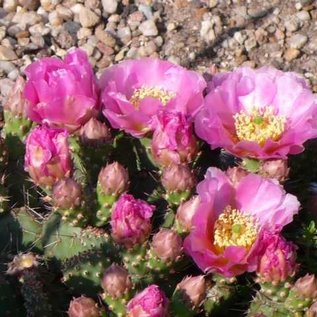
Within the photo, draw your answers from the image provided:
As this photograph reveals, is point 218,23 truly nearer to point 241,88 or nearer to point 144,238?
point 241,88

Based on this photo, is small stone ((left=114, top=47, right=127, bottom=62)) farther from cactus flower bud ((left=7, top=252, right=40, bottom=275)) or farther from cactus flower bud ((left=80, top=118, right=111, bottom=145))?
cactus flower bud ((left=7, top=252, right=40, bottom=275))

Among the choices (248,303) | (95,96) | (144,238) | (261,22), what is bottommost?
(261,22)

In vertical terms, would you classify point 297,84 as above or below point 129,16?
above

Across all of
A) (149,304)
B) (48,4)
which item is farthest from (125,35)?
(149,304)

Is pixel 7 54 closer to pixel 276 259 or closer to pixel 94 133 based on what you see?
pixel 94 133

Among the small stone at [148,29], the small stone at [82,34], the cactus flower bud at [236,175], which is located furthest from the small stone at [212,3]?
the cactus flower bud at [236,175]

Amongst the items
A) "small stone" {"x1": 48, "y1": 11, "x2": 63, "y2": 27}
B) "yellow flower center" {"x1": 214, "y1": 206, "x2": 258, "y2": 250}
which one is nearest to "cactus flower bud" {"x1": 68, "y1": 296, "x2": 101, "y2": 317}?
"yellow flower center" {"x1": 214, "y1": 206, "x2": 258, "y2": 250}

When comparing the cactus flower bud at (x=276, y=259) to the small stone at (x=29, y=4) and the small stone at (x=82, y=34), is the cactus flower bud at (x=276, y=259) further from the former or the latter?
the small stone at (x=29, y=4)

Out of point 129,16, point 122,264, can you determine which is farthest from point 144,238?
point 129,16
